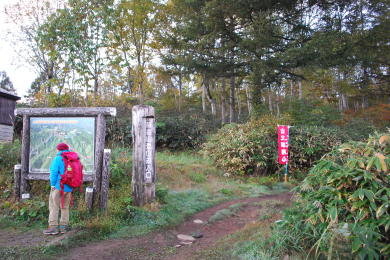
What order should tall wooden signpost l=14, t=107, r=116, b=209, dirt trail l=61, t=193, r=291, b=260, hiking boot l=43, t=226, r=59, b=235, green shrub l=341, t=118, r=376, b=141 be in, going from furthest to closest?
green shrub l=341, t=118, r=376, b=141 → tall wooden signpost l=14, t=107, r=116, b=209 → hiking boot l=43, t=226, r=59, b=235 → dirt trail l=61, t=193, r=291, b=260

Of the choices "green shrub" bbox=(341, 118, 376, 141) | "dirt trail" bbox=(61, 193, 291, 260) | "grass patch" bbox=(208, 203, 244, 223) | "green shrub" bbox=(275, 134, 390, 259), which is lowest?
"dirt trail" bbox=(61, 193, 291, 260)

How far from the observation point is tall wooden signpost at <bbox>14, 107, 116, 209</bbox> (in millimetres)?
6156

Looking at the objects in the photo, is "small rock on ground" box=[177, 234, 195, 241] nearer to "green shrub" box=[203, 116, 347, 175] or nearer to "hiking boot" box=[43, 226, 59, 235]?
"hiking boot" box=[43, 226, 59, 235]

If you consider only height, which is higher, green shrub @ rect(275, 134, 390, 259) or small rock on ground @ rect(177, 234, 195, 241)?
green shrub @ rect(275, 134, 390, 259)

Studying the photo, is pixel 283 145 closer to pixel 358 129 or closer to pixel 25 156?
pixel 358 129

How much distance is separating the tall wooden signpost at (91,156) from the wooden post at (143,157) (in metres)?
0.61

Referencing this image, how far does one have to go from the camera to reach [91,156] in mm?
6469

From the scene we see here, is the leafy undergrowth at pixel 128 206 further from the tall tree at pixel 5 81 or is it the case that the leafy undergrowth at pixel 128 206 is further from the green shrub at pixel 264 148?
the tall tree at pixel 5 81

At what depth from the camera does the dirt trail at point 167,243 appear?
461 cm

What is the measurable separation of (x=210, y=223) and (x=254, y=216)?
102 cm

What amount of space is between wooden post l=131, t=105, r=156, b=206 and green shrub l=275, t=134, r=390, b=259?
3328 mm

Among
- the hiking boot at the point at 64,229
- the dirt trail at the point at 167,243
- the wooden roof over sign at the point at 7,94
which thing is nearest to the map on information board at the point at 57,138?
the hiking boot at the point at 64,229

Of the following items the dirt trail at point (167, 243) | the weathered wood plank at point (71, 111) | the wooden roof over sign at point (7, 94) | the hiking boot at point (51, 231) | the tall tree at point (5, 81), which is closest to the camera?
the dirt trail at point (167, 243)

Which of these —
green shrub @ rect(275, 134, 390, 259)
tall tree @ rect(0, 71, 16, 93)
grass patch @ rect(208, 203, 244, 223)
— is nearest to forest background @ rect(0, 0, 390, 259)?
grass patch @ rect(208, 203, 244, 223)
